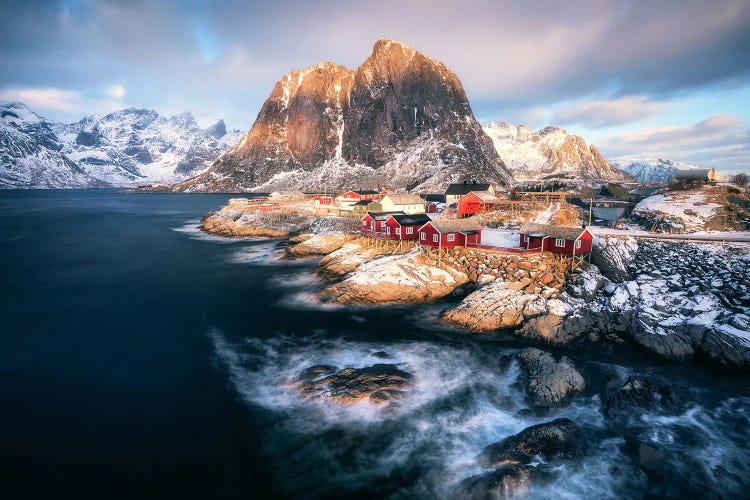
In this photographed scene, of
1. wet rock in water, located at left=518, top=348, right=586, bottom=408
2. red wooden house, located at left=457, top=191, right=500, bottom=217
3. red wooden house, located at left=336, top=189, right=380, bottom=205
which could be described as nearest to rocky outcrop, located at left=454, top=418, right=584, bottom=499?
wet rock in water, located at left=518, top=348, right=586, bottom=408

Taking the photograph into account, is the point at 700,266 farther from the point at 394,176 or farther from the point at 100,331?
the point at 394,176

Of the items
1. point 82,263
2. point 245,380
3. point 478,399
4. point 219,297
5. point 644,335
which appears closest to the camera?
point 478,399

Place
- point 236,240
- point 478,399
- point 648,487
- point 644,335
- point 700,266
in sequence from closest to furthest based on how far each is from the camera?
1. point 648,487
2. point 478,399
3. point 644,335
4. point 700,266
5. point 236,240

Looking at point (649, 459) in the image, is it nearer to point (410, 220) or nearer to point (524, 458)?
point (524, 458)

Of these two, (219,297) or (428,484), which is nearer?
(428,484)

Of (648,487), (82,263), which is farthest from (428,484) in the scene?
(82,263)

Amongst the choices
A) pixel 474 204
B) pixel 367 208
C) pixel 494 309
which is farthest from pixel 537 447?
pixel 367 208

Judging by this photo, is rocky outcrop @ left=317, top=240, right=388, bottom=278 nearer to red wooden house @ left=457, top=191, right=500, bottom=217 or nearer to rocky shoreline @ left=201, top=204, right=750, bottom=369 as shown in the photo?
rocky shoreline @ left=201, top=204, right=750, bottom=369
